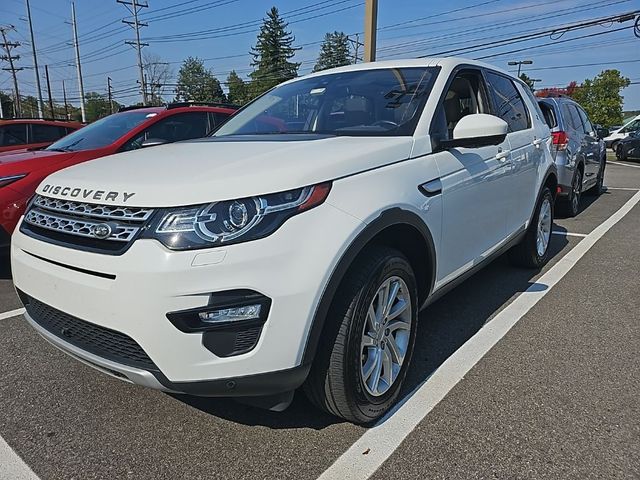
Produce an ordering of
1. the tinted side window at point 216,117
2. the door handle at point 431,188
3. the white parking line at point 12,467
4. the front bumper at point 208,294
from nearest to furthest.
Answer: the front bumper at point 208,294
the white parking line at point 12,467
the door handle at point 431,188
the tinted side window at point 216,117

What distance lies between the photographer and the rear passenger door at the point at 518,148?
381 centimetres

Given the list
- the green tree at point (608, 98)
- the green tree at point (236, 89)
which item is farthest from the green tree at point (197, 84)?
the green tree at point (608, 98)

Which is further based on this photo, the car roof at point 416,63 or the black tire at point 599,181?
the black tire at point 599,181

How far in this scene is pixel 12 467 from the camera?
2.11 metres

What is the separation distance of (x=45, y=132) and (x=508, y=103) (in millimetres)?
8429

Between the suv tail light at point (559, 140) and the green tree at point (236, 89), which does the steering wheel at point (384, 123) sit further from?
the green tree at point (236, 89)

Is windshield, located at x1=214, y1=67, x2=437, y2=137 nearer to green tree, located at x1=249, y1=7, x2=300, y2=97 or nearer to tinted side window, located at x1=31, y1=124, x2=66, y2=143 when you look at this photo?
A: tinted side window, located at x1=31, y1=124, x2=66, y2=143

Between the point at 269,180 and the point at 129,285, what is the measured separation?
0.66m

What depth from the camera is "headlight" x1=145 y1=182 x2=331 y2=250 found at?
1.85 meters

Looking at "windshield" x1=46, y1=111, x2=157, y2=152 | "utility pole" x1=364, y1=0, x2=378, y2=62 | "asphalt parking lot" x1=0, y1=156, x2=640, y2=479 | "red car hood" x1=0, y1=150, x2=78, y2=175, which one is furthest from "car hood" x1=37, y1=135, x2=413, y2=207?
"utility pole" x1=364, y1=0, x2=378, y2=62

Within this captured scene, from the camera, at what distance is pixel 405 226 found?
8.13ft

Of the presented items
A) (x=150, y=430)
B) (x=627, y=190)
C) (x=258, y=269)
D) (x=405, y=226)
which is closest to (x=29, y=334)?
(x=150, y=430)

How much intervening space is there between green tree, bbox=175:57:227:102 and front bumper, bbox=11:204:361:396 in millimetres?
85360

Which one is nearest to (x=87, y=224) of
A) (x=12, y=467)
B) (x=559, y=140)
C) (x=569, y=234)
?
(x=12, y=467)
